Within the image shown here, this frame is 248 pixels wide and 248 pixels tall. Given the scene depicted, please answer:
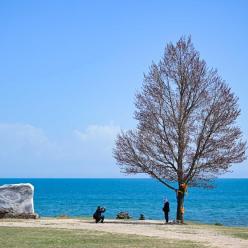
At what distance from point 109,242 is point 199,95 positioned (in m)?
16.5

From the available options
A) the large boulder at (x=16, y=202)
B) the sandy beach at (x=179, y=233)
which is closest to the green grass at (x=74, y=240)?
the sandy beach at (x=179, y=233)

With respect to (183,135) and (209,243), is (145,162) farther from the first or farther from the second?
(209,243)

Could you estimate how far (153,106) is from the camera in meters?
37.2

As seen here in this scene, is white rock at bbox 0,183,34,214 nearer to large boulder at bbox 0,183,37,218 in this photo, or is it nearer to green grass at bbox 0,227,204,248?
large boulder at bbox 0,183,37,218

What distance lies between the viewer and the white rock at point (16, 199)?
118 feet

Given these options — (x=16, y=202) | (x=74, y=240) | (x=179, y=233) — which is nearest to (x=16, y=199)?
(x=16, y=202)

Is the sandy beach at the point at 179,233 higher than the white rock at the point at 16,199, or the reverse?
the white rock at the point at 16,199

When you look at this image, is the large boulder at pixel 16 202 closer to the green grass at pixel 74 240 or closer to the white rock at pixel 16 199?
the white rock at pixel 16 199

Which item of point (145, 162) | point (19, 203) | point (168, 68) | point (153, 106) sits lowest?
point (19, 203)

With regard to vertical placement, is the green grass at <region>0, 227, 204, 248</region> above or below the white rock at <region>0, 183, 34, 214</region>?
below

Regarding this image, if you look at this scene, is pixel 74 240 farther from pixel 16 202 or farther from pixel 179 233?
pixel 16 202

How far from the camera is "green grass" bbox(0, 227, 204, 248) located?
21.7m

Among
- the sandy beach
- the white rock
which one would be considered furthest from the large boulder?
the sandy beach

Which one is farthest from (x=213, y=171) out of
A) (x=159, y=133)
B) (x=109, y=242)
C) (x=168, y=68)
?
(x=109, y=242)
